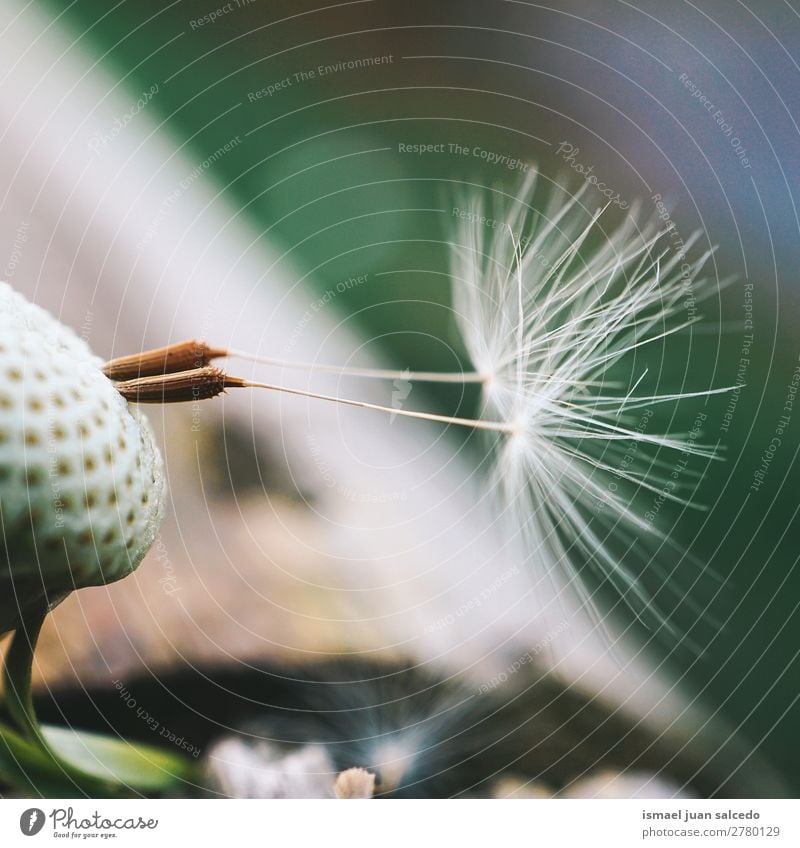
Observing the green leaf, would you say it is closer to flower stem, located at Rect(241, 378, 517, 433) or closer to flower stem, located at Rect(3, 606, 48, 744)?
flower stem, located at Rect(3, 606, 48, 744)

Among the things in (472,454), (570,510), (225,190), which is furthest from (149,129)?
(570,510)

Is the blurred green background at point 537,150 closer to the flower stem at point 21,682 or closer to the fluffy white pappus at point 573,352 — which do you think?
the fluffy white pappus at point 573,352

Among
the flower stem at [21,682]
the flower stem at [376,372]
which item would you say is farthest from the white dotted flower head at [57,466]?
the flower stem at [376,372]

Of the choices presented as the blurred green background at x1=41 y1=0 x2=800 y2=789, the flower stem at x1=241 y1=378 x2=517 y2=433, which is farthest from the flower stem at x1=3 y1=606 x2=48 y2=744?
the blurred green background at x1=41 y1=0 x2=800 y2=789

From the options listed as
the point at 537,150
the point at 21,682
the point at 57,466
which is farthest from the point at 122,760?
the point at 537,150

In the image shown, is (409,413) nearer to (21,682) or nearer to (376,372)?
(376,372)

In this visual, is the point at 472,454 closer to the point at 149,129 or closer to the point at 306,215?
the point at 306,215
